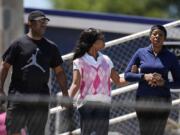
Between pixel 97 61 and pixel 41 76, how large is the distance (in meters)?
0.65

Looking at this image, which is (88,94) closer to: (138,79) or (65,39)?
(138,79)

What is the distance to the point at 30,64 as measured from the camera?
415 inches

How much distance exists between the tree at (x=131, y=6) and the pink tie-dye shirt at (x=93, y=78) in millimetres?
38368

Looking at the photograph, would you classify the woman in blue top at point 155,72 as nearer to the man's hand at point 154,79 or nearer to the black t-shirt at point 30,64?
the man's hand at point 154,79

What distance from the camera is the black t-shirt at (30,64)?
10.5 metres

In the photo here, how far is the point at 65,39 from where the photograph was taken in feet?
51.5

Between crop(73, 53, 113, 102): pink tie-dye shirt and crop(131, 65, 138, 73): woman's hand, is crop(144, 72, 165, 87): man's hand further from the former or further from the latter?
crop(73, 53, 113, 102): pink tie-dye shirt

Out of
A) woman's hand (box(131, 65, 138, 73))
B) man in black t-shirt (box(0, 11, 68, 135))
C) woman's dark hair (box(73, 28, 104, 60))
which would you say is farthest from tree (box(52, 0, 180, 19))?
man in black t-shirt (box(0, 11, 68, 135))

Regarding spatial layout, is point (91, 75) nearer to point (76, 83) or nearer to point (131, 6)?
point (76, 83)

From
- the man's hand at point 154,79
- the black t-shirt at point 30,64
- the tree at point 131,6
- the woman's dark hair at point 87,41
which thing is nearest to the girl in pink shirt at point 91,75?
the woman's dark hair at point 87,41

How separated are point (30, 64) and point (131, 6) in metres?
40.1

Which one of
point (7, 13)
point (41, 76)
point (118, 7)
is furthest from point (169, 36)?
point (118, 7)

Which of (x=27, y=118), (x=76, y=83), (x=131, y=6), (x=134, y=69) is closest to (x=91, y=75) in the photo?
(x=76, y=83)

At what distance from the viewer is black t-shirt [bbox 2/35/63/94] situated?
10547 millimetres
